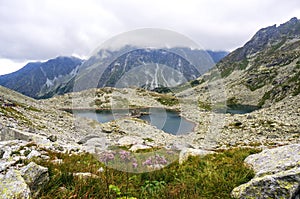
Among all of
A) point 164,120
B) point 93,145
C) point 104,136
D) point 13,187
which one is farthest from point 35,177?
point 164,120

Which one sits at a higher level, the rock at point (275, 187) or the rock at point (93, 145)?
the rock at point (275, 187)

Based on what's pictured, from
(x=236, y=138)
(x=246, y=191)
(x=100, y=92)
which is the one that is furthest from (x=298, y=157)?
(x=100, y=92)

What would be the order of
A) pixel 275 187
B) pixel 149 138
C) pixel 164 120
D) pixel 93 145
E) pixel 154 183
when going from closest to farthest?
pixel 275 187
pixel 154 183
pixel 93 145
pixel 149 138
pixel 164 120

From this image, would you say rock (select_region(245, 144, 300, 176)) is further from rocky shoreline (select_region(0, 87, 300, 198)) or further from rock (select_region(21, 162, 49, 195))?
rock (select_region(21, 162, 49, 195))

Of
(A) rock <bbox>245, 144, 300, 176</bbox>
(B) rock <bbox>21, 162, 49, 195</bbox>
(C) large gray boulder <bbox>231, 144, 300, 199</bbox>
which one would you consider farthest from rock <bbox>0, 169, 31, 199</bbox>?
(A) rock <bbox>245, 144, 300, 176</bbox>

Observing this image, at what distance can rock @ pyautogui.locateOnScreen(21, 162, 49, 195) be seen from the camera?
4.49m

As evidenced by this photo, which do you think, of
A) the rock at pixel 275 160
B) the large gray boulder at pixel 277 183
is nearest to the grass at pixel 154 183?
the rock at pixel 275 160

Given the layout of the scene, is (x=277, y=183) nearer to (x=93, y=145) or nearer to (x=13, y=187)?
(x=13, y=187)

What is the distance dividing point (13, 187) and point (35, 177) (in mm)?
631

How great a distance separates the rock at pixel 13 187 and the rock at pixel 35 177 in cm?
24

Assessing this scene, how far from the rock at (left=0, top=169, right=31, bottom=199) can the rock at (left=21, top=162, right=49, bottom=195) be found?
0.24 meters

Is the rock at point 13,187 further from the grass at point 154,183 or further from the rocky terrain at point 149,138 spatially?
the grass at point 154,183

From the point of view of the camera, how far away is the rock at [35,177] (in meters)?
4.49

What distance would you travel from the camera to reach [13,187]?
4.01 metres
